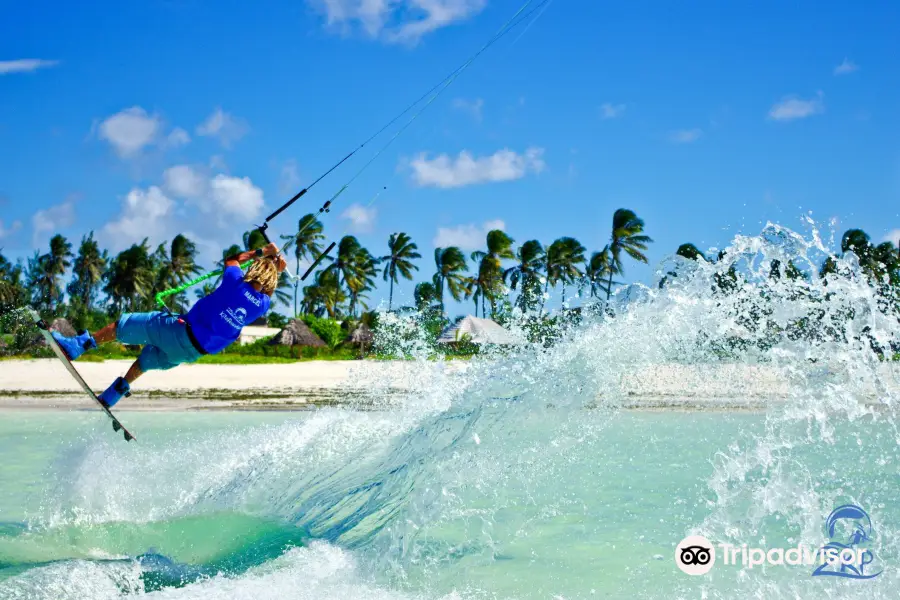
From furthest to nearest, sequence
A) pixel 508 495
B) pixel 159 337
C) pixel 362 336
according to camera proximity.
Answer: pixel 362 336, pixel 508 495, pixel 159 337

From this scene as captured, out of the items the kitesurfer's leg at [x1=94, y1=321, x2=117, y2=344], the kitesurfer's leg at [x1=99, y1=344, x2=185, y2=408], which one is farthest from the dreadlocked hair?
the kitesurfer's leg at [x1=94, y1=321, x2=117, y2=344]

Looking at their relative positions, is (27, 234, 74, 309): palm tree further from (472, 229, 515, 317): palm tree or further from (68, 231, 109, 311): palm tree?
(472, 229, 515, 317): palm tree

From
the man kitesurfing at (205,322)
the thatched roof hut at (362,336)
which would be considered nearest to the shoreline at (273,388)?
the man kitesurfing at (205,322)

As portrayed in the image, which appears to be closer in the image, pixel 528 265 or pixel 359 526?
pixel 359 526

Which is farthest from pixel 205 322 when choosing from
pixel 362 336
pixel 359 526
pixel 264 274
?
pixel 362 336

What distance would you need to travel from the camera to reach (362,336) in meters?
55.8

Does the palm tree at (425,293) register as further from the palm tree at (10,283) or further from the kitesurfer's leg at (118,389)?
the kitesurfer's leg at (118,389)

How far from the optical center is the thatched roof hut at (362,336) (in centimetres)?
5522

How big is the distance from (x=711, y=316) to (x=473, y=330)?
130 feet

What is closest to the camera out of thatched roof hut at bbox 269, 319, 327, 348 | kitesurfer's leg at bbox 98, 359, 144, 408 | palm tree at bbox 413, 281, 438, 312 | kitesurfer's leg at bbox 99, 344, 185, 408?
kitesurfer's leg at bbox 99, 344, 185, 408

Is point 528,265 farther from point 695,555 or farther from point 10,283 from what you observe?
point 695,555

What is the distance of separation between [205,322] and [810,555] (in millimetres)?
6019

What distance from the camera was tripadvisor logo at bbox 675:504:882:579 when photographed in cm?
592

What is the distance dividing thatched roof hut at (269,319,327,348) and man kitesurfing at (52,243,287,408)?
4629 cm
